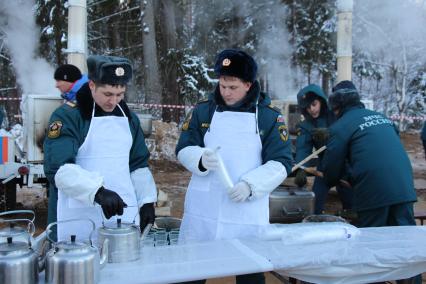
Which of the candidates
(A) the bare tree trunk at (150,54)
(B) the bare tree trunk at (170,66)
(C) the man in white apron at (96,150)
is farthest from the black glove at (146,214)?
(B) the bare tree trunk at (170,66)

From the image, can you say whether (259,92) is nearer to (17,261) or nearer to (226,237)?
(226,237)

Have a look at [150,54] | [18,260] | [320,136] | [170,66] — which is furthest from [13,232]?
[170,66]

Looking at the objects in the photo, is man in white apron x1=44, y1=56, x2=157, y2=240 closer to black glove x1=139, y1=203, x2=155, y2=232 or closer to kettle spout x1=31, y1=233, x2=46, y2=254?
black glove x1=139, y1=203, x2=155, y2=232

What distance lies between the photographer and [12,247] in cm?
180

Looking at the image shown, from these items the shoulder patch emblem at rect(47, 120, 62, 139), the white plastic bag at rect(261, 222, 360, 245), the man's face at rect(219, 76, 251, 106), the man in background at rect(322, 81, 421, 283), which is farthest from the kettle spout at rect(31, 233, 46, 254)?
the man in background at rect(322, 81, 421, 283)

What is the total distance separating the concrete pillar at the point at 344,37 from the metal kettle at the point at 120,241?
321 inches

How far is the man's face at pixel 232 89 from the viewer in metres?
2.71

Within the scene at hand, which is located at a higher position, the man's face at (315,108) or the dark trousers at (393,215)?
the man's face at (315,108)

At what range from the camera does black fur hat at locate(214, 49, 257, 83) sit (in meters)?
2.69

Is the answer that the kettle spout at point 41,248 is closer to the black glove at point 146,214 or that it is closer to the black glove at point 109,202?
the black glove at point 109,202

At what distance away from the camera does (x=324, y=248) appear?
7.73 ft

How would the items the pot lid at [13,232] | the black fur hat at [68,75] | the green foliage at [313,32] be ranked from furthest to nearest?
the green foliage at [313,32] → the black fur hat at [68,75] → the pot lid at [13,232]

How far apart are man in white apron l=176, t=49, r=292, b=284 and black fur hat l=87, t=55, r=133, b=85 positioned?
56cm

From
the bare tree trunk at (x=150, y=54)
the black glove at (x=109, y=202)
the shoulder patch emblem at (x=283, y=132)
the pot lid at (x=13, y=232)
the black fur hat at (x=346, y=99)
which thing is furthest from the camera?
the bare tree trunk at (x=150, y=54)
